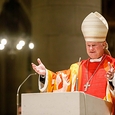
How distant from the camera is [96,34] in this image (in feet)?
14.5

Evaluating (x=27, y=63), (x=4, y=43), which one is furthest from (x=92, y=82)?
(x=27, y=63)

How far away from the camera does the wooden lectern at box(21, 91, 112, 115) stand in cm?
343

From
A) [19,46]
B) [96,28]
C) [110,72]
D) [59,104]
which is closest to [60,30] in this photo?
[19,46]

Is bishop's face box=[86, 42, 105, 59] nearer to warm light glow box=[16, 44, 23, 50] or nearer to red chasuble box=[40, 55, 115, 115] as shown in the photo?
red chasuble box=[40, 55, 115, 115]

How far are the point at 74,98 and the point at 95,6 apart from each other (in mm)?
4745

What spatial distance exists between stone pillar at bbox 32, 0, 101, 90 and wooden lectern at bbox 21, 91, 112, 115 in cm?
426

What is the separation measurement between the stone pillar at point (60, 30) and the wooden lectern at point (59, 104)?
4259 millimetres

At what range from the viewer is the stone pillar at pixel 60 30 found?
26.1 ft

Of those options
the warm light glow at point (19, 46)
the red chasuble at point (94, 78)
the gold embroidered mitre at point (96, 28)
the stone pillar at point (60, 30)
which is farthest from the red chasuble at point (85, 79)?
the warm light glow at point (19, 46)

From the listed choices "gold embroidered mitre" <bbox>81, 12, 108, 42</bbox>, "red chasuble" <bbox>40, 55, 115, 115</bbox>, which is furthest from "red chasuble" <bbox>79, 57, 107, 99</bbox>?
"gold embroidered mitre" <bbox>81, 12, 108, 42</bbox>

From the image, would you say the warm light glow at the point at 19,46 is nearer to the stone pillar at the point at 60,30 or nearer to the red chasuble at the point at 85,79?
the stone pillar at the point at 60,30

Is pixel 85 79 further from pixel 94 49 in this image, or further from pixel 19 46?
pixel 19 46

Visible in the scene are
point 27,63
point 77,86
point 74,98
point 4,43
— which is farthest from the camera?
point 27,63

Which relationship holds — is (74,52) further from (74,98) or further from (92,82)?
(74,98)
